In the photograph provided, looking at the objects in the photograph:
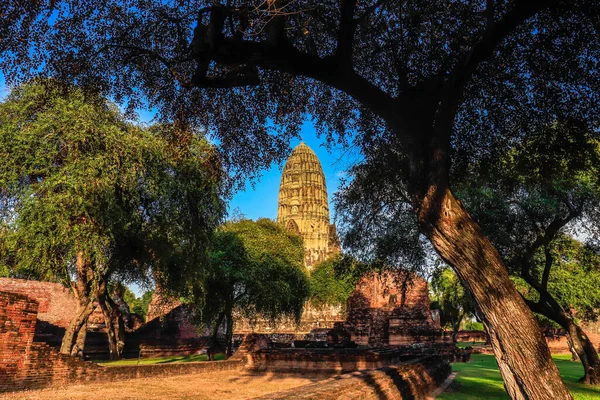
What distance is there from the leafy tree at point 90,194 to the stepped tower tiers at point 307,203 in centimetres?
6380

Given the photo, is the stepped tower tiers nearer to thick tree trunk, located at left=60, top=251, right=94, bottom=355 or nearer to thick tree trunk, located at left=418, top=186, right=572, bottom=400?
thick tree trunk, located at left=60, top=251, right=94, bottom=355

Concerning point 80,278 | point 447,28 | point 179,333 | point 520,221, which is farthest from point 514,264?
point 179,333

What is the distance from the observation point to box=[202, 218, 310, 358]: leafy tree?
69.2 feet

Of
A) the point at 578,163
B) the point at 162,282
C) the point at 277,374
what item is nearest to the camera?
the point at 578,163

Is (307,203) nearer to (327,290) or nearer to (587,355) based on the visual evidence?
→ (327,290)

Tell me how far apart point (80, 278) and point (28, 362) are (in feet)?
16.3

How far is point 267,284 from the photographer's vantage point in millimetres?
21719

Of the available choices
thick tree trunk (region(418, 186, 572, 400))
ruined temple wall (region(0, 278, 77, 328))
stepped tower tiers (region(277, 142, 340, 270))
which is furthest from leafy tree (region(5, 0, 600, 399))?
stepped tower tiers (region(277, 142, 340, 270))

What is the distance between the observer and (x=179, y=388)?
11.2 meters

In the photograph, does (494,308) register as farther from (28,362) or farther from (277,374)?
(277,374)

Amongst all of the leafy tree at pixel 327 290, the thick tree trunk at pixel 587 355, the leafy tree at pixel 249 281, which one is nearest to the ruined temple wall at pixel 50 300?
the leafy tree at pixel 249 281

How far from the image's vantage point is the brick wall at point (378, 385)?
225 inches

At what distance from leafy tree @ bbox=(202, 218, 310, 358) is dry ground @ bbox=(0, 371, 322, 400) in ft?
20.8

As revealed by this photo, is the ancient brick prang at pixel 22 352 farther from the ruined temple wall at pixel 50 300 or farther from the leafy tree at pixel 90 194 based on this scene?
the ruined temple wall at pixel 50 300
